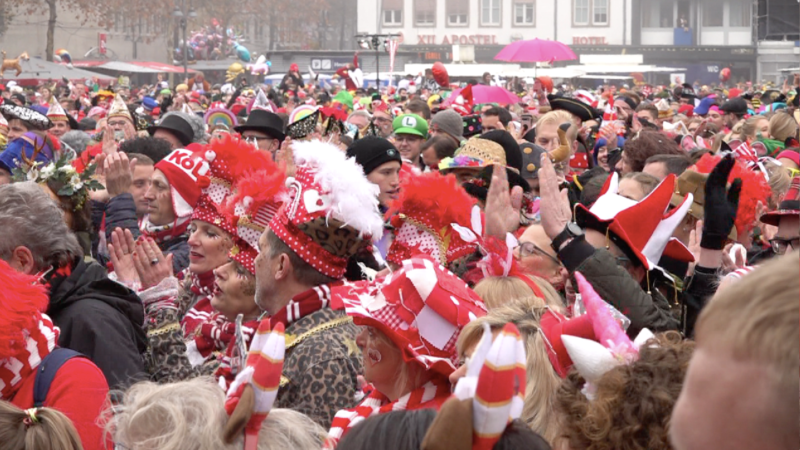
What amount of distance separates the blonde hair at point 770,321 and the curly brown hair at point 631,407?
103 centimetres

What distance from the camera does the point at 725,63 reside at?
7088cm

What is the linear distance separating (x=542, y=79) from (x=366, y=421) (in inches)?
750

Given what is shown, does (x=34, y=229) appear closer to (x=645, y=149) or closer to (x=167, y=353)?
(x=167, y=353)

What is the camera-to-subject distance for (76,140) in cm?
1134

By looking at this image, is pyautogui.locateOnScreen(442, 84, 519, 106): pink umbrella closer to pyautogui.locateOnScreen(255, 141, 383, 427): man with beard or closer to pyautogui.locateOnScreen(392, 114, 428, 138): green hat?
pyautogui.locateOnScreen(392, 114, 428, 138): green hat

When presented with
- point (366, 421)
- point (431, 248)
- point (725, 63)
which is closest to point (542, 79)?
point (431, 248)

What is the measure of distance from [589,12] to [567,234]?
72947 mm

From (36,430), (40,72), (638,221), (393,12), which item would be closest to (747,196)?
(638,221)

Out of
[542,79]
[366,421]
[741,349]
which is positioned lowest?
[366,421]

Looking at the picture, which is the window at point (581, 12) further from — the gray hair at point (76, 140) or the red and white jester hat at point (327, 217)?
the red and white jester hat at point (327, 217)

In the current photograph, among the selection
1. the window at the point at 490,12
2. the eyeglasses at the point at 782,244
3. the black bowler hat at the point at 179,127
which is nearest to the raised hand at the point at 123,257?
the eyeglasses at the point at 782,244

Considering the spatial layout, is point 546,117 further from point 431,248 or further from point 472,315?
point 472,315

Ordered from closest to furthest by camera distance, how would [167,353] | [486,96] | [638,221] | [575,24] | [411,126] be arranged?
[167,353]
[638,221]
[411,126]
[486,96]
[575,24]

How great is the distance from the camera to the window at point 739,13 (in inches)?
2958
